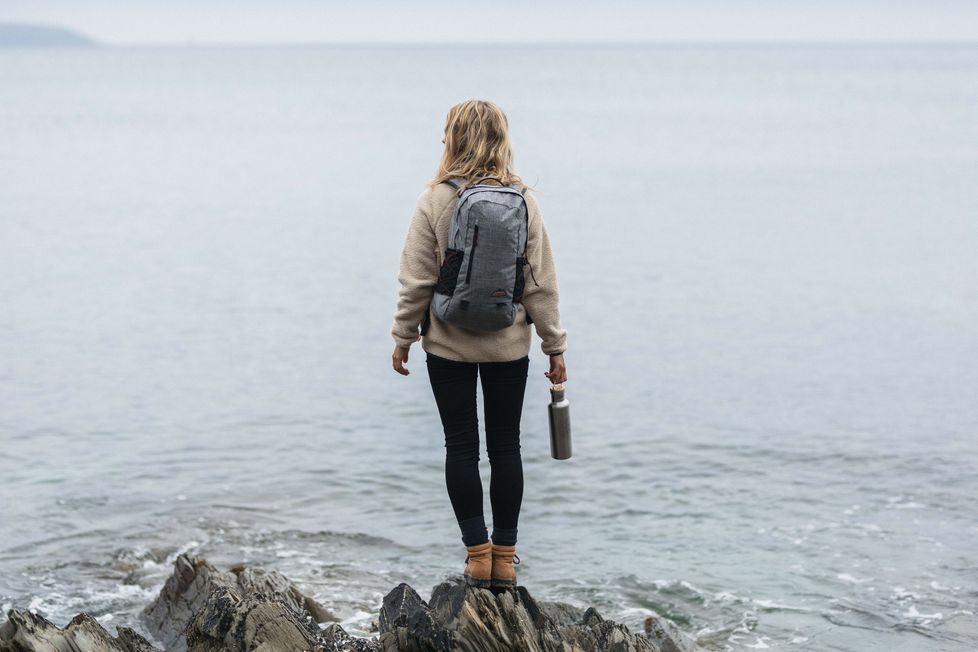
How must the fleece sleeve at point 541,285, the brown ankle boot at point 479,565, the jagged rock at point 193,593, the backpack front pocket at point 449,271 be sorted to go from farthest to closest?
1. the jagged rock at point 193,593
2. the brown ankle boot at point 479,565
3. the fleece sleeve at point 541,285
4. the backpack front pocket at point 449,271

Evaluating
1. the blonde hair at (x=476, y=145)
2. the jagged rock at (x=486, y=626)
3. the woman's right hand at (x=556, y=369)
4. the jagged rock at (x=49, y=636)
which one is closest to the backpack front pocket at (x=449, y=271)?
the blonde hair at (x=476, y=145)

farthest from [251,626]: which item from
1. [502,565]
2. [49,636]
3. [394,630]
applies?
[502,565]

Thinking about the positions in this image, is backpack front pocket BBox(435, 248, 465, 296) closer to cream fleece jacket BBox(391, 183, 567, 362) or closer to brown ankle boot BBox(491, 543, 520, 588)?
cream fleece jacket BBox(391, 183, 567, 362)

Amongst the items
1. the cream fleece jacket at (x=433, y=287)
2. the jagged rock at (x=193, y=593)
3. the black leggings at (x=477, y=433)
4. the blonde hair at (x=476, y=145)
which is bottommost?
the jagged rock at (x=193, y=593)

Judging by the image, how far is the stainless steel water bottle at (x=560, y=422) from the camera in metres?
6.58

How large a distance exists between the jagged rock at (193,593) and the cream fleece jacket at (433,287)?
7.41 ft

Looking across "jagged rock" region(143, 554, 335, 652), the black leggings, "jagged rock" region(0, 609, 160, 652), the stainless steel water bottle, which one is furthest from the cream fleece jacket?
"jagged rock" region(143, 554, 335, 652)

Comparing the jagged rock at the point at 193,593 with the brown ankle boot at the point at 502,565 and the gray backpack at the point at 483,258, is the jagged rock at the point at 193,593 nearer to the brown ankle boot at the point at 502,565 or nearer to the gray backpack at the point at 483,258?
the brown ankle boot at the point at 502,565

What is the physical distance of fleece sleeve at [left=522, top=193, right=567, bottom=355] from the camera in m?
6.08

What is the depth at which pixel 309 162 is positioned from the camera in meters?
56.2

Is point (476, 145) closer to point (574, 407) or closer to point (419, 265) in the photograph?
point (419, 265)

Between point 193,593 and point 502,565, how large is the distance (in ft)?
7.92

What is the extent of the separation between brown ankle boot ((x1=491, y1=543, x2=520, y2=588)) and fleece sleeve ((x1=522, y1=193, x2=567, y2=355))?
42.9 inches

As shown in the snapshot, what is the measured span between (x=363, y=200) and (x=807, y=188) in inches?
607
